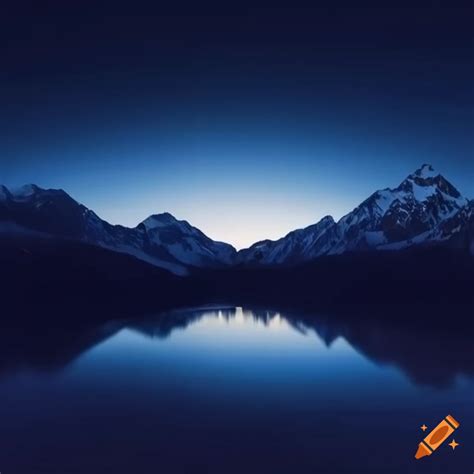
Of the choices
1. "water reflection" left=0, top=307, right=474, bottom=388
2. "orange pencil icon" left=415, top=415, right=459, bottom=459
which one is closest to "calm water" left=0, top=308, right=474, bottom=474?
"water reflection" left=0, top=307, right=474, bottom=388

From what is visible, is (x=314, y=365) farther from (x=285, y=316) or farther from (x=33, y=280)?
(x=33, y=280)

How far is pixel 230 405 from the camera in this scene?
30609 millimetres

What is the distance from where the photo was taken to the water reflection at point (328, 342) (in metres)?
42.8

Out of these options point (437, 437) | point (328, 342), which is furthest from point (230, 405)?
point (328, 342)

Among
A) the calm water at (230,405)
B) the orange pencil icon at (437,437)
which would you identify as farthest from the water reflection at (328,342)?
the orange pencil icon at (437,437)

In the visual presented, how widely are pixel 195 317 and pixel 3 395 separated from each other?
225ft

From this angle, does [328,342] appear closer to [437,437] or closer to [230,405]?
[230,405]

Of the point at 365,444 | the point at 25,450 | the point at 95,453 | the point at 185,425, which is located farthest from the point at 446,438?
the point at 25,450

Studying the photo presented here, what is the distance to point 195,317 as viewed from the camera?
9988cm

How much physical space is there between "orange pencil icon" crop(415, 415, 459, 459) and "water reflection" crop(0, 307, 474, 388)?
876 centimetres

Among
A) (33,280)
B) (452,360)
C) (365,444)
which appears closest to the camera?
(365,444)

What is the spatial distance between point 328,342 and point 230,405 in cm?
3453

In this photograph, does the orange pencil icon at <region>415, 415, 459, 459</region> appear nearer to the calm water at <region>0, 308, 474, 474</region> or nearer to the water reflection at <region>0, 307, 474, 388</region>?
the calm water at <region>0, 308, 474, 474</region>

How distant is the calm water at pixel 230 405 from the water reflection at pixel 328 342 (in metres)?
0.37
